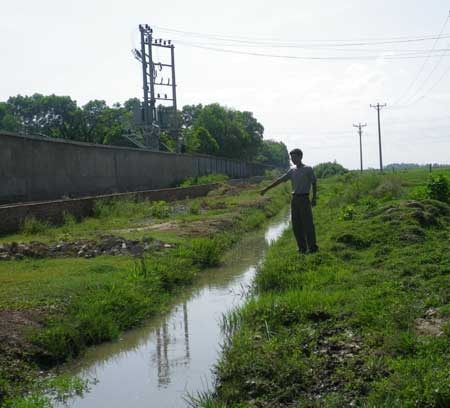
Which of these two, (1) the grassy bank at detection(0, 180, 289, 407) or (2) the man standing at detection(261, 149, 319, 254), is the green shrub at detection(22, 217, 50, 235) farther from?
(2) the man standing at detection(261, 149, 319, 254)

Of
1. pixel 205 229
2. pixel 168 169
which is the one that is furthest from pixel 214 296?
pixel 168 169

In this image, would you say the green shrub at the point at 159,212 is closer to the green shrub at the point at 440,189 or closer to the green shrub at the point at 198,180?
the green shrub at the point at 440,189

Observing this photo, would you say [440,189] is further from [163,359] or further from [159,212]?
[163,359]

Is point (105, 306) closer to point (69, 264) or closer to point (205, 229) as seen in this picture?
point (69, 264)

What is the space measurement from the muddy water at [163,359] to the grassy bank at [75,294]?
0.87 feet

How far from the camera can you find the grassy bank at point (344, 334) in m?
4.27

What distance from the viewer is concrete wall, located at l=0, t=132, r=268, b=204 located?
62.4 feet

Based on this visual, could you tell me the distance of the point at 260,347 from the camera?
17.6 feet

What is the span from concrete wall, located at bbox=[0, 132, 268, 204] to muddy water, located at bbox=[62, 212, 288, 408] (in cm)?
1152

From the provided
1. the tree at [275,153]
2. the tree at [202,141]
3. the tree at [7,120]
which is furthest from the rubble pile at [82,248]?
the tree at [275,153]

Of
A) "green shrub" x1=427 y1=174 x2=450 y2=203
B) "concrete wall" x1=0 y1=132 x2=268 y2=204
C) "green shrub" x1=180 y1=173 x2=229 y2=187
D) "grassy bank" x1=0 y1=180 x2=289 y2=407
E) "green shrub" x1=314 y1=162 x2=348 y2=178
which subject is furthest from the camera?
"green shrub" x1=314 y1=162 x2=348 y2=178

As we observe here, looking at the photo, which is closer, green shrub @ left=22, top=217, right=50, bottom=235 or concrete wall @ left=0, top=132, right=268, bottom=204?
green shrub @ left=22, top=217, right=50, bottom=235

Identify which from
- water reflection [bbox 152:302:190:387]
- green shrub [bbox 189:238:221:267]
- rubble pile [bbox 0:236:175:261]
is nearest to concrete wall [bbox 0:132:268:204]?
rubble pile [bbox 0:236:175:261]

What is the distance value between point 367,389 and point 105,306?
421 cm
